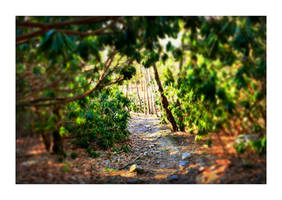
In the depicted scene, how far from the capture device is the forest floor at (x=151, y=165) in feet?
5.25

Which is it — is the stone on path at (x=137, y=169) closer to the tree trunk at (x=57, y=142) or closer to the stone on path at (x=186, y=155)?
the stone on path at (x=186, y=155)

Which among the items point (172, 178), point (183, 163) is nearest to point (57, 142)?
point (172, 178)

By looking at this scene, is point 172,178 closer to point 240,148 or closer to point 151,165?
point 151,165

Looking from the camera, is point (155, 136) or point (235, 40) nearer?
point (235, 40)

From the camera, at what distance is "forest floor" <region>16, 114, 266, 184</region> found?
5.25 ft

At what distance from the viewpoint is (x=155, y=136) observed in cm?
347

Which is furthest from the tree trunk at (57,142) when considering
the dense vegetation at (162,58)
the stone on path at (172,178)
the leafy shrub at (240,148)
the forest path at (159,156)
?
the leafy shrub at (240,148)

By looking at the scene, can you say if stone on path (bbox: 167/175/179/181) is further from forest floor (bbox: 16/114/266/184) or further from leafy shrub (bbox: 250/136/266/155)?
leafy shrub (bbox: 250/136/266/155)

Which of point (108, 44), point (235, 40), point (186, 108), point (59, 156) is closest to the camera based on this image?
point (235, 40)

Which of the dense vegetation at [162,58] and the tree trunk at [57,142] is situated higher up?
the dense vegetation at [162,58]

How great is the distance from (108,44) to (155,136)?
2070 mm

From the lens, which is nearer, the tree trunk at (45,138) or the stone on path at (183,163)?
the tree trunk at (45,138)

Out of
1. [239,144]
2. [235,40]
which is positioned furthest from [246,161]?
[235,40]
